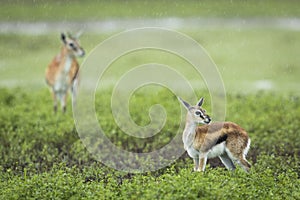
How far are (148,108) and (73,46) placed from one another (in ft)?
6.10

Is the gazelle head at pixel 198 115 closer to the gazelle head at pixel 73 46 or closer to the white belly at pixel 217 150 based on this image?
the white belly at pixel 217 150

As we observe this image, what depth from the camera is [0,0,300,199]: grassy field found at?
6.82m

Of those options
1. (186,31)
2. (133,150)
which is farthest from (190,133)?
(186,31)

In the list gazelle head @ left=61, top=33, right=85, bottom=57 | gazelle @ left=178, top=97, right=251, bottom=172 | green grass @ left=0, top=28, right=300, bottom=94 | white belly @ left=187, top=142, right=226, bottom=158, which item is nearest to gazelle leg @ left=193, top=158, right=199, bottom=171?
gazelle @ left=178, top=97, right=251, bottom=172

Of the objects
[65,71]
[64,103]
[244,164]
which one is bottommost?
[244,164]

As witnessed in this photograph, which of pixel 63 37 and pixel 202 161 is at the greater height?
pixel 63 37

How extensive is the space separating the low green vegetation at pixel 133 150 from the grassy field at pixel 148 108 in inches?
0.7

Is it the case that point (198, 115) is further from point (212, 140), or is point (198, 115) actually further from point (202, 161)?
point (202, 161)

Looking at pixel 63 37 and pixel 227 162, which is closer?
pixel 227 162

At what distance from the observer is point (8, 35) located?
20.2 metres

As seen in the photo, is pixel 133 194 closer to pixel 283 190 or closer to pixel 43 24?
pixel 283 190

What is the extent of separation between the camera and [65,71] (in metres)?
11.5

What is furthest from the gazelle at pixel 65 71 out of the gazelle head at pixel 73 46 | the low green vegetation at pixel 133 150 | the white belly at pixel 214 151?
the white belly at pixel 214 151

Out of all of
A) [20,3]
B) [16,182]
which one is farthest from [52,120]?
[20,3]
